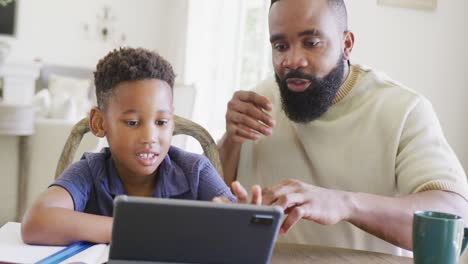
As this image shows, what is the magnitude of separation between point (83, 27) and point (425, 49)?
17.0 ft

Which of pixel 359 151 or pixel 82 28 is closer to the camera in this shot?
pixel 359 151

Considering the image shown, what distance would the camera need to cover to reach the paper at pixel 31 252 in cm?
83

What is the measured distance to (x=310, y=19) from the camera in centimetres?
136

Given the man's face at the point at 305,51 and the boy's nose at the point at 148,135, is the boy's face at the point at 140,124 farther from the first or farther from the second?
the man's face at the point at 305,51

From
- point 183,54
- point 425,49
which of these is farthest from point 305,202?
point 183,54

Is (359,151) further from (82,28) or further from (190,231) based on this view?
(82,28)

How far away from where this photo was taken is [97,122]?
116 cm

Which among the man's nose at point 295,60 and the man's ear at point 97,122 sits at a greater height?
the man's nose at point 295,60

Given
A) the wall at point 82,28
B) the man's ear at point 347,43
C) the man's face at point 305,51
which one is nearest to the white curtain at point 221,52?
the wall at point 82,28

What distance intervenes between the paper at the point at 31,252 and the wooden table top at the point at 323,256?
269mm

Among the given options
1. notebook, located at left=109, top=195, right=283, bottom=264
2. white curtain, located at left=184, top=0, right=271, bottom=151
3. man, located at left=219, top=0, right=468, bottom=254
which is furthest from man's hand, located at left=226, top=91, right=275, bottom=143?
white curtain, located at left=184, top=0, right=271, bottom=151

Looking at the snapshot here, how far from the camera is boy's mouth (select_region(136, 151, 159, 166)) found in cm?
105

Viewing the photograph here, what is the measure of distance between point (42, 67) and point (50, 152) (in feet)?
15.5

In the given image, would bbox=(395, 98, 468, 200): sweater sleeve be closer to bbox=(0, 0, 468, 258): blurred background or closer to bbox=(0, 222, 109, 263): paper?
bbox=(0, 222, 109, 263): paper
